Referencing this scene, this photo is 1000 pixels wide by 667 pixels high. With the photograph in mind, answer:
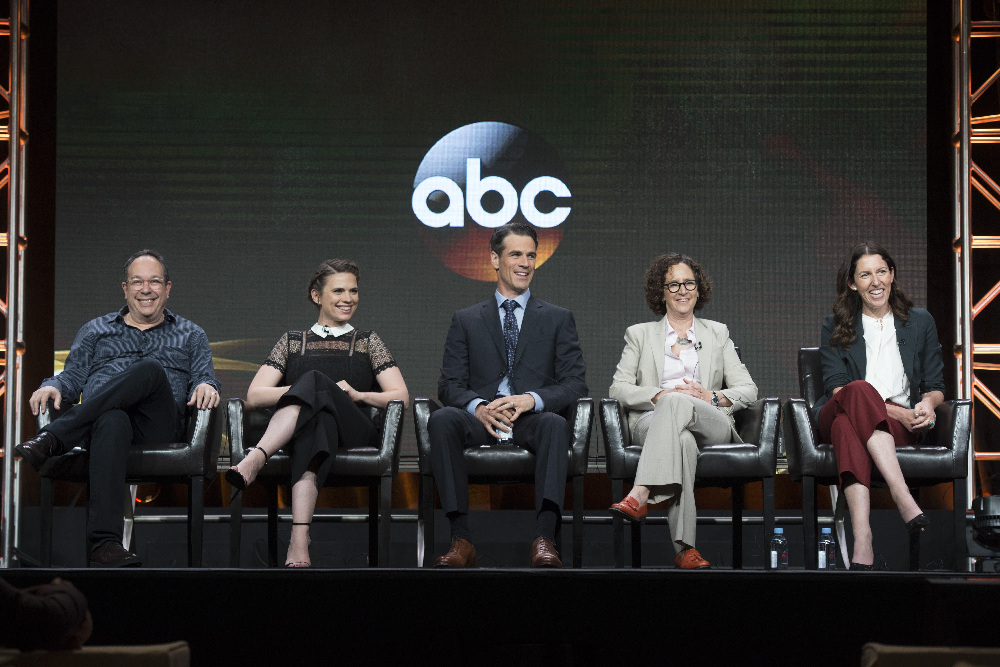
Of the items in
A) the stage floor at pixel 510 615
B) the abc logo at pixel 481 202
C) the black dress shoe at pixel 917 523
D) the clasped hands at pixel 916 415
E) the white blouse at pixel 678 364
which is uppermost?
the abc logo at pixel 481 202

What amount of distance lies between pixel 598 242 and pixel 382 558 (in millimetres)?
2096

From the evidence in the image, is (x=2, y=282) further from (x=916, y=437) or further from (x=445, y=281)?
(x=916, y=437)

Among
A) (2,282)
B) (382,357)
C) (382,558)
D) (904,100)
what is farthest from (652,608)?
(2,282)

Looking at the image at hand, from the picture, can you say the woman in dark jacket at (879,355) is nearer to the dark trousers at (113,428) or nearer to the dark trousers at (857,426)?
the dark trousers at (857,426)

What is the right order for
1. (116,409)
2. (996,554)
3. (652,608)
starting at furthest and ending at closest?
(996,554), (116,409), (652,608)

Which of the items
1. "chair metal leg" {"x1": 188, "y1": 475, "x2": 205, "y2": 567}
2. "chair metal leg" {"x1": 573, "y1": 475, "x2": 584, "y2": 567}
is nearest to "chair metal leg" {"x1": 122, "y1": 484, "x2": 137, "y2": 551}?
"chair metal leg" {"x1": 188, "y1": 475, "x2": 205, "y2": 567}

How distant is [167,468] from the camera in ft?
12.0

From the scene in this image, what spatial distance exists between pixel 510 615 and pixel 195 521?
2170mm

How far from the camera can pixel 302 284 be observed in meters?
5.17

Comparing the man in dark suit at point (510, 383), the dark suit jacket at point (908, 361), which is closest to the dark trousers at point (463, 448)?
the man in dark suit at point (510, 383)

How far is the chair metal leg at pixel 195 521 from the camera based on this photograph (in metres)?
3.60

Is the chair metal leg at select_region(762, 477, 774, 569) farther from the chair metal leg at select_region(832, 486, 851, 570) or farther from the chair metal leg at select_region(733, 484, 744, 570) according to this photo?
the chair metal leg at select_region(832, 486, 851, 570)

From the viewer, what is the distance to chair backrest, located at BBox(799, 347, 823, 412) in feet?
13.8

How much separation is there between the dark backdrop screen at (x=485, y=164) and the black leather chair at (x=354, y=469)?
4.15 ft
